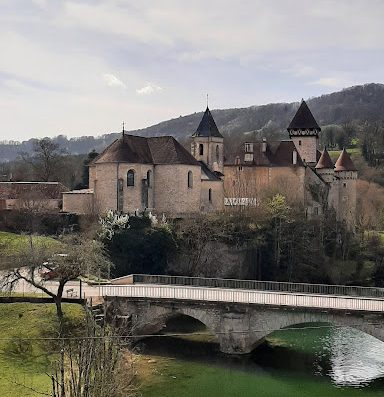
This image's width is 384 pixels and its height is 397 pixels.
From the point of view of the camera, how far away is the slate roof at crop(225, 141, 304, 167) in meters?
60.3

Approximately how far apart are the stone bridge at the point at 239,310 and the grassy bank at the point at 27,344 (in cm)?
300

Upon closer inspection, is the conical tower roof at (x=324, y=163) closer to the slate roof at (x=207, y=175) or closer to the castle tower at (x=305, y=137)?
the castle tower at (x=305, y=137)

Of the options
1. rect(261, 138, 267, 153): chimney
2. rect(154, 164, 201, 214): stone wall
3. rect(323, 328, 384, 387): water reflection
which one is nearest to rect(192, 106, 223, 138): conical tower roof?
rect(261, 138, 267, 153): chimney

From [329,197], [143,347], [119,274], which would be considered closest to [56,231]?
[119,274]

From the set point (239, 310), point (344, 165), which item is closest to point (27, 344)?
point (239, 310)

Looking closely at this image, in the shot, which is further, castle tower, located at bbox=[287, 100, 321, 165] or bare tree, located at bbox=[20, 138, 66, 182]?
bare tree, located at bbox=[20, 138, 66, 182]

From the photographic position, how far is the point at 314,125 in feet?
212

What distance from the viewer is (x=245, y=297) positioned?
98.3 ft

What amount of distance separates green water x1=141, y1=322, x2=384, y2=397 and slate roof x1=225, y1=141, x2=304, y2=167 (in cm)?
2877

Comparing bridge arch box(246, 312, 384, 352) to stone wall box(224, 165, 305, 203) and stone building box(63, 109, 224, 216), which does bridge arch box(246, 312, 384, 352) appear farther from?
stone wall box(224, 165, 305, 203)

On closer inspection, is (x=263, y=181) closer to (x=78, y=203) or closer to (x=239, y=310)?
(x=78, y=203)

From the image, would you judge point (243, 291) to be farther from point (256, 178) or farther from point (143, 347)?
point (256, 178)

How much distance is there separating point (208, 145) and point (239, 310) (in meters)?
30.2

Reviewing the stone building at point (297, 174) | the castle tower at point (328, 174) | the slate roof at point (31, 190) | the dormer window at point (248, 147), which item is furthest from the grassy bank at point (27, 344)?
the castle tower at point (328, 174)
